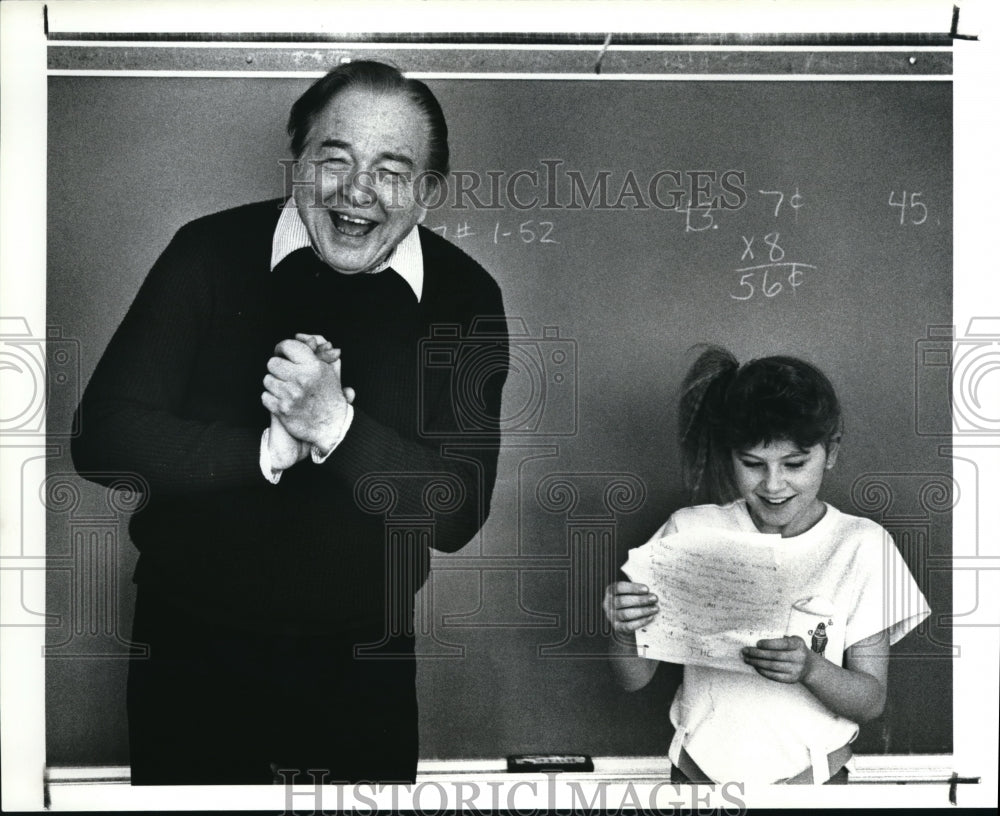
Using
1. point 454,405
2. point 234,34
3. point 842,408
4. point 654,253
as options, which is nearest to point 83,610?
point 454,405

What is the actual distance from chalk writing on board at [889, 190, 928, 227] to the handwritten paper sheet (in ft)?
2.30

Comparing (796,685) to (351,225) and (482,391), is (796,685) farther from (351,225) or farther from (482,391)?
(351,225)

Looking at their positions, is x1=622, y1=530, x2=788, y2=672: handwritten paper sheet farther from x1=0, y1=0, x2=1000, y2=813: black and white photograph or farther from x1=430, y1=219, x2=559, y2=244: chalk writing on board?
x1=430, y1=219, x2=559, y2=244: chalk writing on board

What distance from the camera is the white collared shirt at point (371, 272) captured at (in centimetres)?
241

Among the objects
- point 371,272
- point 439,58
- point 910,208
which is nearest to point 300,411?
point 371,272

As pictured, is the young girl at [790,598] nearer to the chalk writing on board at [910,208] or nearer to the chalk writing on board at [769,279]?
the chalk writing on board at [769,279]

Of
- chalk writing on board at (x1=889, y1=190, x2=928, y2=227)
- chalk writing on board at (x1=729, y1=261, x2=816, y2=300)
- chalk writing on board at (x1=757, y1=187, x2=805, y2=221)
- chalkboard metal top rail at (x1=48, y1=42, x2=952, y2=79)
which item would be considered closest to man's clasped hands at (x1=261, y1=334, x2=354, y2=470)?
chalkboard metal top rail at (x1=48, y1=42, x2=952, y2=79)

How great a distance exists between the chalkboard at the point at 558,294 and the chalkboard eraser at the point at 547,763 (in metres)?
0.02

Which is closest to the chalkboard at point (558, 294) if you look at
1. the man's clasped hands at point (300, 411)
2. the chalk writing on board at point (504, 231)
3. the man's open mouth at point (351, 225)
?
the chalk writing on board at point (504, 231)

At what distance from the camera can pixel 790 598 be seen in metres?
2.41

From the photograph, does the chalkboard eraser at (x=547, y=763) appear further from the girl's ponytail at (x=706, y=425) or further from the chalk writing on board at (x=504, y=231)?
the chalk writing on board at (x=504, y=231)

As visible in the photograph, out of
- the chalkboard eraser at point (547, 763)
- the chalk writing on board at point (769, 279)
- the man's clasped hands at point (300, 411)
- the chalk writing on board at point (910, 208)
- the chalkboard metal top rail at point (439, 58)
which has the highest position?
the chalkboard metal top rail at point (439, 58)

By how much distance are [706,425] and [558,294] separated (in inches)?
15.7

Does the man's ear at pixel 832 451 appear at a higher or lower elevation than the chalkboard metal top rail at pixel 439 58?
lower
